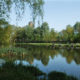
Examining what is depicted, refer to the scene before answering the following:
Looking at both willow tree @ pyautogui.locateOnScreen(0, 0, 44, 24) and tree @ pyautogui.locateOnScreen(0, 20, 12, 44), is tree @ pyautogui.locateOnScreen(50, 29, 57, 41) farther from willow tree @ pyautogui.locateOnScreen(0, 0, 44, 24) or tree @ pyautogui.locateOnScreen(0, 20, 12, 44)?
willow tree @ pyautogui.locateOnScreen(0, 0, 44, 24)

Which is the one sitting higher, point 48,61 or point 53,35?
point 53,35

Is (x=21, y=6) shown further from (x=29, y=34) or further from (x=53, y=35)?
(x=29, y=34)

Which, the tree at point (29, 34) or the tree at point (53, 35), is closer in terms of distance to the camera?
the tree at point (53, 35)

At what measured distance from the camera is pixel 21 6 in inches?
303

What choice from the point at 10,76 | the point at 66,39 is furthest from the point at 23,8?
the point at 66,39

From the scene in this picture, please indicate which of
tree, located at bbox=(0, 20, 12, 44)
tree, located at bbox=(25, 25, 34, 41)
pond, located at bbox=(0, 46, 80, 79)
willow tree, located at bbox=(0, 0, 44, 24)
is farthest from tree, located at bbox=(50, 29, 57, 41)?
willow tree, located at bbox=(0, 0, 44, 24)

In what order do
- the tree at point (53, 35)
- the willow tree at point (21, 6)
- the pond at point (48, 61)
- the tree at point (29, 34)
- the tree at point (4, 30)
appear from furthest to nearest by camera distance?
the tree at point (29, 34) < the tree at point (53, 35) < the pond at point (48, 61) < the tree at point (4, 30) < the willow tree at point (21, 6)

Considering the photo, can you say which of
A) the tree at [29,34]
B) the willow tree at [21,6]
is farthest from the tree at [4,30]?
the tree at [29,34]

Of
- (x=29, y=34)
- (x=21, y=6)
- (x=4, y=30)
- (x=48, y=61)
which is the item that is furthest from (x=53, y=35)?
(x=21, y=6)

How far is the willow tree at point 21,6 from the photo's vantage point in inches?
301

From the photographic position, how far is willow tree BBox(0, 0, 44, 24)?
765 cm

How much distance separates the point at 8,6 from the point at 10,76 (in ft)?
11.4

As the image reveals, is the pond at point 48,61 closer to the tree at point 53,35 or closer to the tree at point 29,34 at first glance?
the tree at point 53,35

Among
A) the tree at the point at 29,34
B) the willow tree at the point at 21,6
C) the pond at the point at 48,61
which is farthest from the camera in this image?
the tree at the point at 29,34
